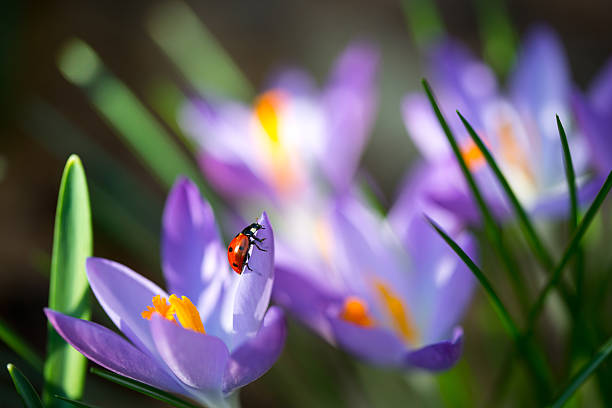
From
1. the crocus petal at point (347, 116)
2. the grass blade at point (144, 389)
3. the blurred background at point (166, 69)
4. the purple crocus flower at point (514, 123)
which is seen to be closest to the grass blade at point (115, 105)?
the blurred background at point (166, 69)

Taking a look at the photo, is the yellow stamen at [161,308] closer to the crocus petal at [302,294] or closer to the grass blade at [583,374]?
the crocus petal at [302,294]

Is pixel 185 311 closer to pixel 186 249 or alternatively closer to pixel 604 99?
pixel 186 249

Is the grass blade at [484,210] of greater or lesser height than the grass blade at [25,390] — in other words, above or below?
above

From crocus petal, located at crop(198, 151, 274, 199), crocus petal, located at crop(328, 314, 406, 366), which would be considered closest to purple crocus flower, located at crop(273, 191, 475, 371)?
crocus petal, located at crop(328, 314, 406, 366)

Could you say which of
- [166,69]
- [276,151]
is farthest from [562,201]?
[166,69]

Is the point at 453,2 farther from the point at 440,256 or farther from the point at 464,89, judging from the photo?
the point at 440,256
